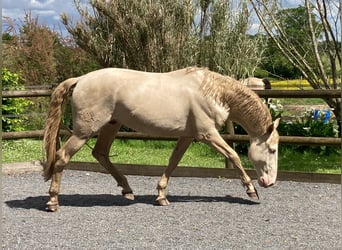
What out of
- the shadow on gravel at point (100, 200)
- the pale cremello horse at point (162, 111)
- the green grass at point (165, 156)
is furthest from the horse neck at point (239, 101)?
the green grass at point (165, 156)

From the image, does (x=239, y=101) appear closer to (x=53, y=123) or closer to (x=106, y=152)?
(x=106, y=152)

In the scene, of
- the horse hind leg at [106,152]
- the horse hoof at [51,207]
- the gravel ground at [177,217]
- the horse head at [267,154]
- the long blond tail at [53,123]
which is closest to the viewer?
the gravel ground at [177,217]

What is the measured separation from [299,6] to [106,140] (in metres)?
4.28

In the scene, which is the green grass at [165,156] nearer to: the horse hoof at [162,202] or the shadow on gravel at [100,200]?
the shadow on gravel at [100,200]

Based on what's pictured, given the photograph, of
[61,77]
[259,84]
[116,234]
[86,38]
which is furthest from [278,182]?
[61,77]

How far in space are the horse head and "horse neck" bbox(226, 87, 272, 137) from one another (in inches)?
2.5

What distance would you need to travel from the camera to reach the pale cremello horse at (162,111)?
4.59 metres

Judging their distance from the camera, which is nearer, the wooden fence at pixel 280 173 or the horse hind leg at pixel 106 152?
the horse hind leg at pixel 106 152

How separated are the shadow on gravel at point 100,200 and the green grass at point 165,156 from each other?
2.45 metres

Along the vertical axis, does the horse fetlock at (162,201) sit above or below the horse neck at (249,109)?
below

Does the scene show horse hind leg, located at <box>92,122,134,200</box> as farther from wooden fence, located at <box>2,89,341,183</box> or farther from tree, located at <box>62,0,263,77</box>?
tree, located at <box>62,0,263,77</box>

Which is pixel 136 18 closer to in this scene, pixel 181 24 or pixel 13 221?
pixel 181 24

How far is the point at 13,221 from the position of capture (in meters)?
4.22

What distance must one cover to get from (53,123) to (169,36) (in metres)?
7.38
